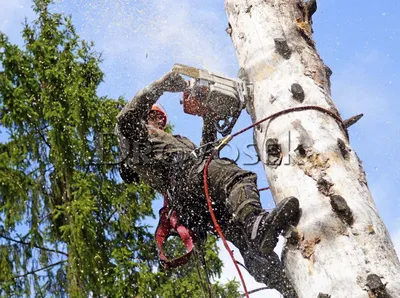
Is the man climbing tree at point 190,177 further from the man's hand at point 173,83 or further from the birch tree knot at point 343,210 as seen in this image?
the birch tree knot at point 343,210

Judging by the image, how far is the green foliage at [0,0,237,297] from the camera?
11195 mm

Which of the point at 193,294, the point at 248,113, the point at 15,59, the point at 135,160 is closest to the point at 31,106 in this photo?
the point at 15,59

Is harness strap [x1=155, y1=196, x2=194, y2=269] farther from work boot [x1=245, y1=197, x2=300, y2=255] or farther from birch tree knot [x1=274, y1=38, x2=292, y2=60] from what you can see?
birch tree knot [x1=274, y1=38, x2=292, y2=60]

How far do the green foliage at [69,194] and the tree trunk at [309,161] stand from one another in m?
7.47

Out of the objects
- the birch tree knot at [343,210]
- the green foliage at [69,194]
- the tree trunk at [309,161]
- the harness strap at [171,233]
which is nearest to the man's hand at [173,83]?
the tree trunk at [309,161]

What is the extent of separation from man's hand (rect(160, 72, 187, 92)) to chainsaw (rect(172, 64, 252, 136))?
0.04 meters

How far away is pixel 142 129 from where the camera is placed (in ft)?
17.2

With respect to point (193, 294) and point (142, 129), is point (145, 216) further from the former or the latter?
point (142, 129)

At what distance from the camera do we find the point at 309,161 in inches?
140

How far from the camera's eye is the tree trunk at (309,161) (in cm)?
321

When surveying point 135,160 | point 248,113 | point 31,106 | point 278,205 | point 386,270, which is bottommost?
point 386,270

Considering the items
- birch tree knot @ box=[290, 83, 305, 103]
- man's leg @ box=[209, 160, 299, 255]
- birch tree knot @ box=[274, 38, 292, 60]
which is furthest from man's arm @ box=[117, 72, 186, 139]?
birch tree knot @ box=[290, 83, 305, 103]

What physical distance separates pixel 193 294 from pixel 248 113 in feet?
23.9

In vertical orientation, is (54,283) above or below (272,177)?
above
